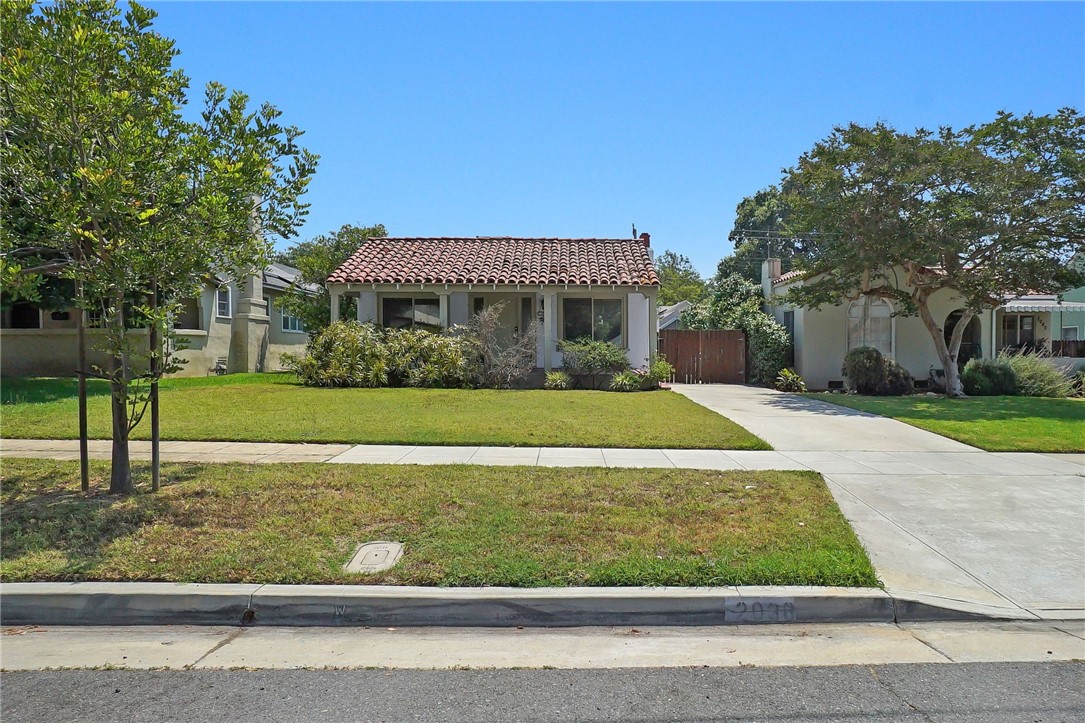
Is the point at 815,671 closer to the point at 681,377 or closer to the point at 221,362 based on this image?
the point at 681,377

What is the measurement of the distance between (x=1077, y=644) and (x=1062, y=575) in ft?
4.14

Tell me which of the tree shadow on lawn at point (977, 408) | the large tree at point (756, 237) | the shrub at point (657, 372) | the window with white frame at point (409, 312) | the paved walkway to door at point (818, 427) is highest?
the large tree at point (756, 237)

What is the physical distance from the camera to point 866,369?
18984mm

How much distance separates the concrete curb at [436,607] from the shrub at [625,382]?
1329 cm

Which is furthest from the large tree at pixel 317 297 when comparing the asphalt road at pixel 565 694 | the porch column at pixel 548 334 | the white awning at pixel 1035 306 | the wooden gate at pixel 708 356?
the white awning at pixel 1035 306

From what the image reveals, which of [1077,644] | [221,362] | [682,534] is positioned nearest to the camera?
[1077,644]

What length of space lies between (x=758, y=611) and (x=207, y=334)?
72.2 ft

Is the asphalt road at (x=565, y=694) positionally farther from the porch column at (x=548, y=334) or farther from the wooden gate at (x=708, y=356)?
the wooden gate at (x=708, y=356)

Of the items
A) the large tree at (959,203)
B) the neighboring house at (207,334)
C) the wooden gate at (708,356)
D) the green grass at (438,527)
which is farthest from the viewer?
the wooden gate at (708,356)

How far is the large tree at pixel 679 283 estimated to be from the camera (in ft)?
179

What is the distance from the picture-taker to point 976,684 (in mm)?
3721

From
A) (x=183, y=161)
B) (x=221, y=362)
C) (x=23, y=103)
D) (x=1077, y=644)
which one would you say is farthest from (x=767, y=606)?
(x=221, y=362)

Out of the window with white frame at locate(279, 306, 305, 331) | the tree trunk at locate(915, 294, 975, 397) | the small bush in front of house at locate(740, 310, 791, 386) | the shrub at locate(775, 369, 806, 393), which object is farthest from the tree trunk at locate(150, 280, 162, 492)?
the window with white frame at locate(279, 306, 305, 331)

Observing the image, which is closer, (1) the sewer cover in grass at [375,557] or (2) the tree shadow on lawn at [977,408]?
(1) the sewer cover in grass at [375,557]
